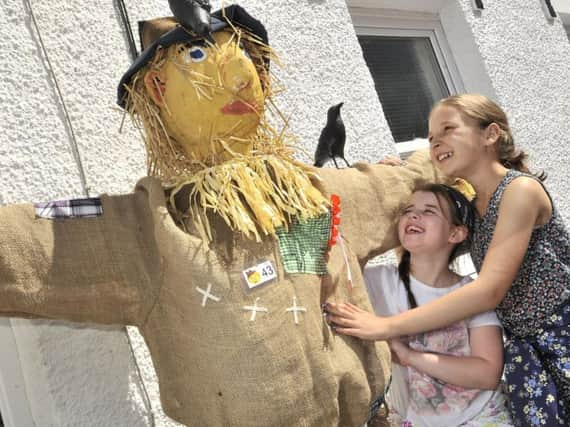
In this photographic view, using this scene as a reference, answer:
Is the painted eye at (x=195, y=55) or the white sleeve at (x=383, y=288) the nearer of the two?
the painted eye at (x=195, y=55)

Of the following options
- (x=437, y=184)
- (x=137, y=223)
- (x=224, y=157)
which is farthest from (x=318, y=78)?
(x=137, y=223)

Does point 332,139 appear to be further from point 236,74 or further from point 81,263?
point 81,263

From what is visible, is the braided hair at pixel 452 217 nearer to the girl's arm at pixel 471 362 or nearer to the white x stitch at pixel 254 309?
the girl's arm at pixel 471 362

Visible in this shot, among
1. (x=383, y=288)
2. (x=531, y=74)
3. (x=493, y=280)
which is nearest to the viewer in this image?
(x=493, y=280)

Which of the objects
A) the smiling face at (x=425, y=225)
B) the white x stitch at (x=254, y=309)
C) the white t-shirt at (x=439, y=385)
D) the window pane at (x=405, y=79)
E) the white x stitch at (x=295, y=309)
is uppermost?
the window pane at (x=405, y=79)

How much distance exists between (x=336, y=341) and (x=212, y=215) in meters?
0.36

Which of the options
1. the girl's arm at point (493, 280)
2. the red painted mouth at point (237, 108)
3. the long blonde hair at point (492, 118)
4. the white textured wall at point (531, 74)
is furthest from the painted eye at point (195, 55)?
the white textured wall at point (531, 74)

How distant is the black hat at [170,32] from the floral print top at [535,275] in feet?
2.19

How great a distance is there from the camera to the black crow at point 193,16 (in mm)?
1113

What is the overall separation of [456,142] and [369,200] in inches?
10.6

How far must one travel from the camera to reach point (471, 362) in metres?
1.35

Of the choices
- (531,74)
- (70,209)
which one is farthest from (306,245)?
(531,74)

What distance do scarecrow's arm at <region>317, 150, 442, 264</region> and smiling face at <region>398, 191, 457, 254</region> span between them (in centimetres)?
3

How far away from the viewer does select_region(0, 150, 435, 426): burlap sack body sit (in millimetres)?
1058
